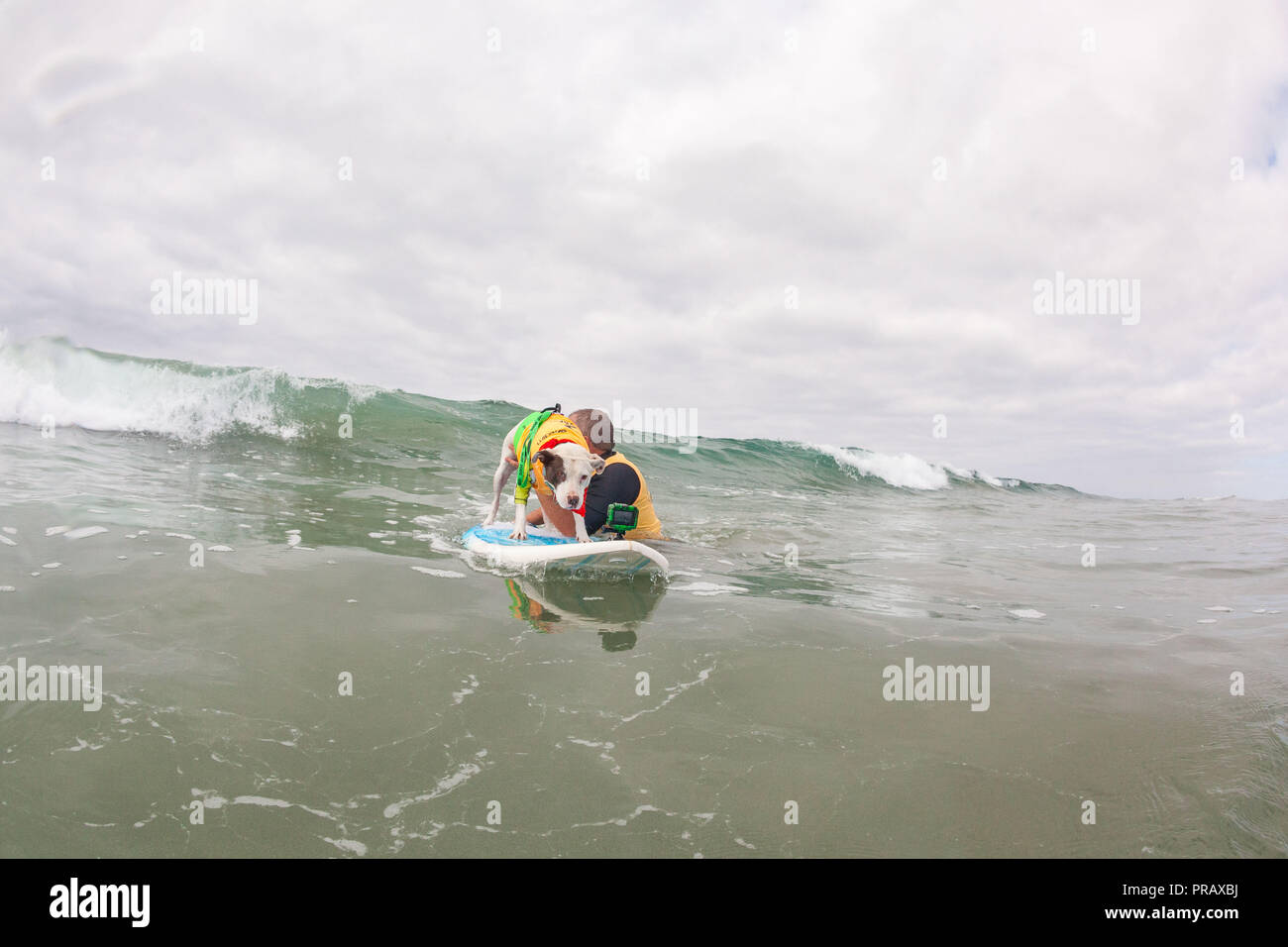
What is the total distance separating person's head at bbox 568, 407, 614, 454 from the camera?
8.13 metres

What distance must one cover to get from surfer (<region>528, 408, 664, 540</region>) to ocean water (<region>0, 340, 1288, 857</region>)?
2.92 feet

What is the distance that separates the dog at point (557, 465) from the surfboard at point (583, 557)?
0.38m

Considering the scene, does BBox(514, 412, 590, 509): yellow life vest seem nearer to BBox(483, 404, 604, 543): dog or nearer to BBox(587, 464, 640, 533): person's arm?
BBox(483, 404, 604, 543): dog

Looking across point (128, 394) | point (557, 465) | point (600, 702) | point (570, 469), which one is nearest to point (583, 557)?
point (570, 469)

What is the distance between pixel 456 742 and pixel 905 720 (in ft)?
7.52

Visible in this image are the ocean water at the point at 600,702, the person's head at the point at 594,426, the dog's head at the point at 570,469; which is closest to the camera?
the ocean water at the point at 600,702

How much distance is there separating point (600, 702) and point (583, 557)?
3.06 m

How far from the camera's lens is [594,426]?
321 inches

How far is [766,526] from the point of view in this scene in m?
12.5

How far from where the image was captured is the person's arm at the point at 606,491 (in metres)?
7.54

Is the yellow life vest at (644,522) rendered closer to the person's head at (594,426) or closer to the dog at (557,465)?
the person's head at (594,426)

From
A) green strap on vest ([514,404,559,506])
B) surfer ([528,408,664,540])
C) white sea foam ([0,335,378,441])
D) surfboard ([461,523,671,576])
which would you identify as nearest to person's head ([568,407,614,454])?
surfer ([528,408,664,540])

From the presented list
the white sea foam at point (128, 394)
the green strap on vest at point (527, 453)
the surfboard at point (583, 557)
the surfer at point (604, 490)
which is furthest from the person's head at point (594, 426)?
the white sea foam at point (128, 394)
